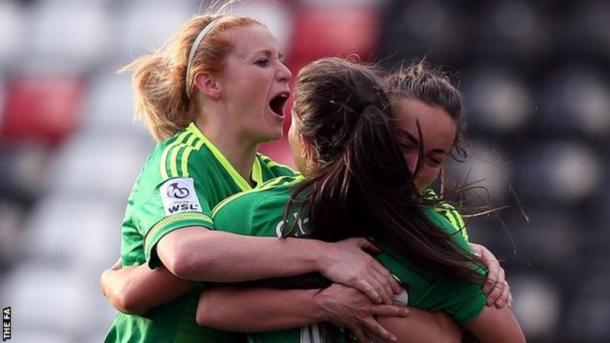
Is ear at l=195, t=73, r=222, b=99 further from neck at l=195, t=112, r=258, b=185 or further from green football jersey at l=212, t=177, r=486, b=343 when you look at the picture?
green football jersey at l=212, t=177, r=486, b=343

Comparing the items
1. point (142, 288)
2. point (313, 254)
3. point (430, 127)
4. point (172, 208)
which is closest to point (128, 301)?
point (142, 288)

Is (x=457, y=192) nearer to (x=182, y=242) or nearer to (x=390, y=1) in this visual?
(x=182, y=242)

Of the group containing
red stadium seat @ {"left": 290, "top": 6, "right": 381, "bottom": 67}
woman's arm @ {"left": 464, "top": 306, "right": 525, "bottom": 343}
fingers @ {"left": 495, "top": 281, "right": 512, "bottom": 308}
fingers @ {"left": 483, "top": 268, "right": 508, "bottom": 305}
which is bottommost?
red stadium seat @ {"left": 290, "top": 6, "right": 381, "bottom": 67}

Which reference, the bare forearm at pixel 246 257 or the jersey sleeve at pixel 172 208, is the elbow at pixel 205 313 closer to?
the bare forearm at pixel 246 257

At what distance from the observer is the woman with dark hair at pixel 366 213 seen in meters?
2.63

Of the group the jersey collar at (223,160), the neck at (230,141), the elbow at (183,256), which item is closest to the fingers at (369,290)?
the elbow at (183,256)

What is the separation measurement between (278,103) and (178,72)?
0.29 meters

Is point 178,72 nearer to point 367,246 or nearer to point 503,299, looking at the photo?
point 367,246

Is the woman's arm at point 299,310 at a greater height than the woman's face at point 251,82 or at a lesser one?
lesser

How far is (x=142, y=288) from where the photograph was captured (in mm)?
2977

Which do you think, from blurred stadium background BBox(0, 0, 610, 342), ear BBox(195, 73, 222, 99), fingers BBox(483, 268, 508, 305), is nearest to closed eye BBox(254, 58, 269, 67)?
ear BBox(195, 73, 222, 99)

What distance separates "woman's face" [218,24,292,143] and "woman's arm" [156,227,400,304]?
0.88 m

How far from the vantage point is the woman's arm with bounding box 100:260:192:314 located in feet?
9.53

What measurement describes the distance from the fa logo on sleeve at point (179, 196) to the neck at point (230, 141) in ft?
1.38
